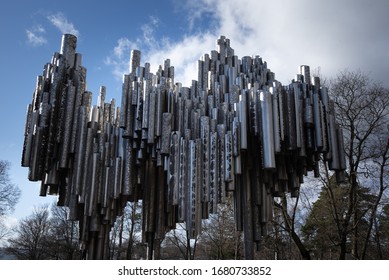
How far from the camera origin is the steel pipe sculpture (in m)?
8.05

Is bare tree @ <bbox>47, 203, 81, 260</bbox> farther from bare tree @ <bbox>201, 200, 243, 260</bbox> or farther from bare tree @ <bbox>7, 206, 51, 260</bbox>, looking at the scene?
bare tree @ <bbox>201, 200, 243, 260</bbox>

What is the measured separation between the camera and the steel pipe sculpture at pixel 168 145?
805cm

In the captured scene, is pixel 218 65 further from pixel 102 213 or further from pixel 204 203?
pixel 102 213

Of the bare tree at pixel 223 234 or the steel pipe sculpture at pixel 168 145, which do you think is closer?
the steel pipe sculpture at pixel 168 145

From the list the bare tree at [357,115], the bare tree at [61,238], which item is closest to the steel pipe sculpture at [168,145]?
the bare tree at [357,115]

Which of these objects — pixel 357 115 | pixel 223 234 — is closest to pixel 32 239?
pixel 223 234

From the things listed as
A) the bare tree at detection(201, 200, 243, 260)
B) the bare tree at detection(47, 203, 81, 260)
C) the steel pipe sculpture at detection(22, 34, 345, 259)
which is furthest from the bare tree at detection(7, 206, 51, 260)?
the steel pipe sculpture at detection(22, 34, 345, 259)

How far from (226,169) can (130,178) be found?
7.56 ft

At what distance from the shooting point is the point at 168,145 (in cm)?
829

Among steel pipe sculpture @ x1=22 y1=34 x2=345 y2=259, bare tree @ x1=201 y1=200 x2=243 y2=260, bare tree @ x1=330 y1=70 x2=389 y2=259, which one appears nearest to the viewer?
steel pipe sculpture @ x1=22 y1=34 x2=345 y2=259

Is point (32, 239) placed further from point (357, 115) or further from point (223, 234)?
point (357, 115)

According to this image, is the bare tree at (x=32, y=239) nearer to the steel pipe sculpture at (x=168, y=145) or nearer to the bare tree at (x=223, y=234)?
the bare tree at (x=223, y=234)
